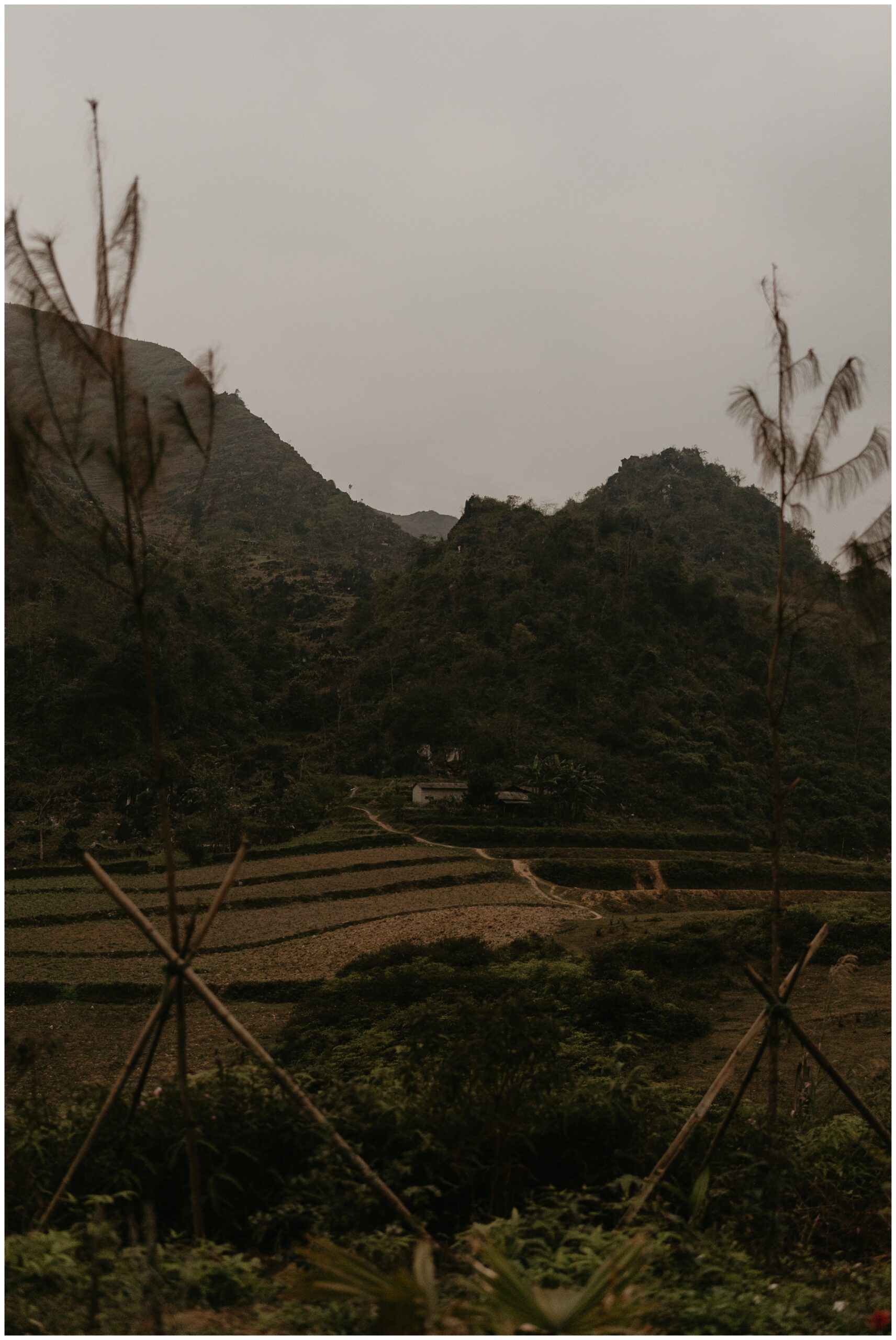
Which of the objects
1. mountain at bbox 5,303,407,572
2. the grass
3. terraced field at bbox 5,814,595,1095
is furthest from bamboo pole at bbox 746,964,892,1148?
mountain at bbox 5,303,407,572

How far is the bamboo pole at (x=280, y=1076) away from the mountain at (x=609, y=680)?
3097 centimetres

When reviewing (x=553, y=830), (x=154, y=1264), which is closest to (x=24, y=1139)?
(x=154, y=1264)

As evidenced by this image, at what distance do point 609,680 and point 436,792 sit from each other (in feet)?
47.1

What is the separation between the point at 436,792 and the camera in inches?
1296

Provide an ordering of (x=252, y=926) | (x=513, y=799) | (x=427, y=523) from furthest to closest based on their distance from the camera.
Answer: (x=427, y=523) → (x=513, y=799) → (x=252, y=926)

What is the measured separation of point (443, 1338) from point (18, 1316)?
4.86 feet

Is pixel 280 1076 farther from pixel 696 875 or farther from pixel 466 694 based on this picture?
pixel 466 694

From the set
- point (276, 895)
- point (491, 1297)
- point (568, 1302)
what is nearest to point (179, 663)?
point (276, 895)

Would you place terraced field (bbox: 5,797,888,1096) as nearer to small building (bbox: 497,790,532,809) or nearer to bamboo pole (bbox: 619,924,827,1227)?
small building (bbox: 497,790,532,809)

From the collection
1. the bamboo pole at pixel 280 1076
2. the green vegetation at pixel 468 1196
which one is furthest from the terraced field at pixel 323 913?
the bamboo pole at pixel 280 1076

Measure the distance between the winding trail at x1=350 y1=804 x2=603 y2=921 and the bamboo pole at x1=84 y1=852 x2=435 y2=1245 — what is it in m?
15.3

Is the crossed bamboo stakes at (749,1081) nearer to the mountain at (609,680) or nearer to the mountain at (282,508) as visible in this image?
the mountain at (609,680)

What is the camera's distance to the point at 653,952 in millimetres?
14289

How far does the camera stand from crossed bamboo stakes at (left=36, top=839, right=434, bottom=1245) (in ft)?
12.5
